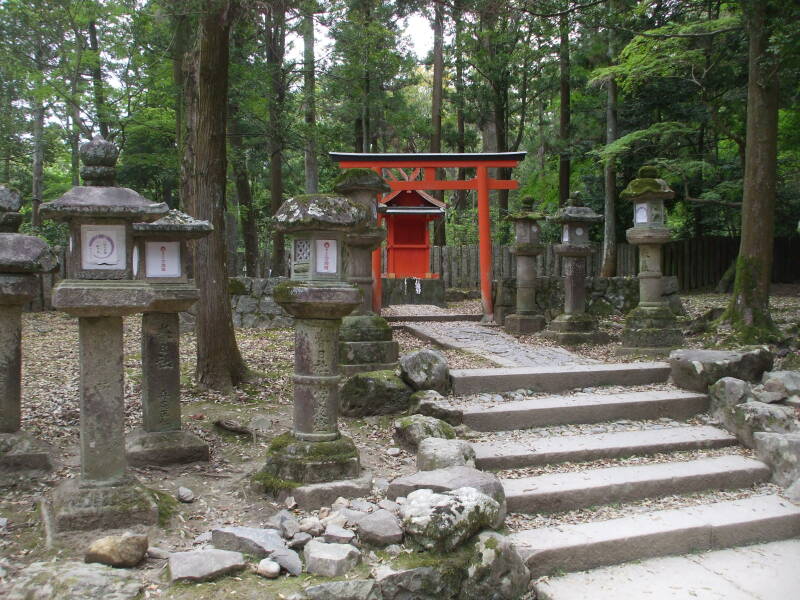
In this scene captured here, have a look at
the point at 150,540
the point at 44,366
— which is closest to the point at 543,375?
the point at 150,540

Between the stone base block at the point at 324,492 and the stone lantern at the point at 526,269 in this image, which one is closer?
the stone base block at the point at 324,492

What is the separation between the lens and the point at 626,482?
201 inches

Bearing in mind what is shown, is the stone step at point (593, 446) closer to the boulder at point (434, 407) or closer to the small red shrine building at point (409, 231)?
the boulder at point (434, 407)

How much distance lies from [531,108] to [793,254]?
34.5 feet

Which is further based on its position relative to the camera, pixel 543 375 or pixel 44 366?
pixel 44 366

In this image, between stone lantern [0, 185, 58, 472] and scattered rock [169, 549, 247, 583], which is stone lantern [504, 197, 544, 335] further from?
scattered rock [169, 549, 247, 583]

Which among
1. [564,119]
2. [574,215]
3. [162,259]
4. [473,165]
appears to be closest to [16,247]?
[162,259]

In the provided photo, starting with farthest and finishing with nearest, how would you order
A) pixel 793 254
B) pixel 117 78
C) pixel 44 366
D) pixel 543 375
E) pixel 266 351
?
1. pixel 793 254
2. pixel 117 78
3. pixel 266 351
4. pixel 44 366
5. pixel 543 375

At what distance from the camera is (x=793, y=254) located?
20031mm

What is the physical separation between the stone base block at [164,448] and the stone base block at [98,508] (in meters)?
1.06

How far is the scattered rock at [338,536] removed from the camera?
3889 millimetres

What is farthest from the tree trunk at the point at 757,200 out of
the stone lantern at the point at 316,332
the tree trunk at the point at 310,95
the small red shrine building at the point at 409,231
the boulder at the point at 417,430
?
the tree trunk at the point at 310,95

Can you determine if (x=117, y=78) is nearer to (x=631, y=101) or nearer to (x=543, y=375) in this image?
(x=631, y=101)

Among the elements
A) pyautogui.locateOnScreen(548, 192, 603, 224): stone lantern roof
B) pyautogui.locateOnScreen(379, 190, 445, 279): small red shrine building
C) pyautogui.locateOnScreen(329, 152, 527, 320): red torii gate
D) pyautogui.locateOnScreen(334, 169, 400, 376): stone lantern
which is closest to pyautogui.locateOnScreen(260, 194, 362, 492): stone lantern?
pyautogui.locateOnScreen(334, 169, 400, 376): stone lantern
